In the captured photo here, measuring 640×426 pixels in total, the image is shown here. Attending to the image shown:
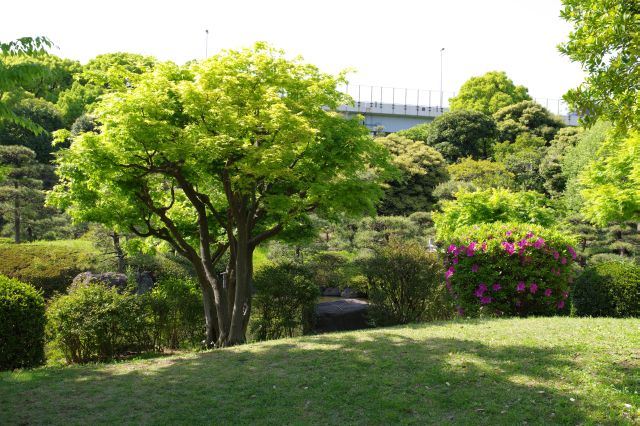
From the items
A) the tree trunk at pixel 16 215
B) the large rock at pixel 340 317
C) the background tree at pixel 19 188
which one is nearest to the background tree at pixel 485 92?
the background tree at pixel 19 188

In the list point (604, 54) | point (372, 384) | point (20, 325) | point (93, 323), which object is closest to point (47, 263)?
point (93, 323)

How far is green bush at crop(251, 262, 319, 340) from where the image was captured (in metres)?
11.7

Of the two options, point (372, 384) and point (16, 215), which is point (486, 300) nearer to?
point (372, 384)

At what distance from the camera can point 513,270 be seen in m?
9.56

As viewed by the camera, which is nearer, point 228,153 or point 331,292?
point 228,153

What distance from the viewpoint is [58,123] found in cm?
3453

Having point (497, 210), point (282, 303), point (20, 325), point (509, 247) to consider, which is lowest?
point (282, 303)

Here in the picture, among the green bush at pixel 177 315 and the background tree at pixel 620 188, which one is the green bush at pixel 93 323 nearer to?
the green bush at pixel 177 315

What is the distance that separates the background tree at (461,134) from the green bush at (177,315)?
1074 inches

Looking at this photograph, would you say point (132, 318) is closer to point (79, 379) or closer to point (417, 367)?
point (79, 379)

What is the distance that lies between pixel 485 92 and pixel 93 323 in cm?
4315

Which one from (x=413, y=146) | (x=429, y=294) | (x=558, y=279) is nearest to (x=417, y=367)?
(x=558, y=279)

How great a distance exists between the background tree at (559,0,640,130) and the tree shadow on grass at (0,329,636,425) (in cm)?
275

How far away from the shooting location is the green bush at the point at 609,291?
941cm
